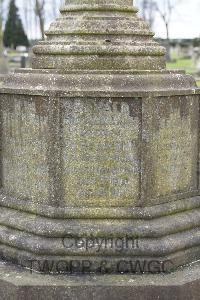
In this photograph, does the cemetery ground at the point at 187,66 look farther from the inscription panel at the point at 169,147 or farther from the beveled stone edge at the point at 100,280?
the beveled stone edge at the point at 100,280

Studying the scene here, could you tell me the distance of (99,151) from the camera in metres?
4.78

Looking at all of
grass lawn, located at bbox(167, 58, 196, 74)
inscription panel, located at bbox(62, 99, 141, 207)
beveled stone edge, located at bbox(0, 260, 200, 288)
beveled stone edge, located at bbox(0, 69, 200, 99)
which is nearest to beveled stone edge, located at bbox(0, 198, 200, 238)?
inscription panel, located at bbox(62, 99, 141, 207)

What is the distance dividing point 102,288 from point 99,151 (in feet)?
3.56

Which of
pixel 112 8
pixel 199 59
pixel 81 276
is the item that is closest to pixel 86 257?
pixel 81 276

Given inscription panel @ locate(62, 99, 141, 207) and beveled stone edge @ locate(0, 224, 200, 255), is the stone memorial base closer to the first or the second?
beveled stone edge @ locate(0, 224, 200, 255)

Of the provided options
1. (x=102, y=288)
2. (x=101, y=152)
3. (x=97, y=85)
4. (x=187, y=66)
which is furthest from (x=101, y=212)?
(x=187, y=66)

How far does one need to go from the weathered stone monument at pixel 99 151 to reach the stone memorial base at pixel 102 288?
0.12 metres

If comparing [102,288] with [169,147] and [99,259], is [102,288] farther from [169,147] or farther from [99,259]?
[169,147]

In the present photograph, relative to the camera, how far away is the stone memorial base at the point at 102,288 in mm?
4461

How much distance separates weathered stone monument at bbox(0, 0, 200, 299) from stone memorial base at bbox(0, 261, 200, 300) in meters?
0.12

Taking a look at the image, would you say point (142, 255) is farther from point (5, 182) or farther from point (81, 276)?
point (5, 182)

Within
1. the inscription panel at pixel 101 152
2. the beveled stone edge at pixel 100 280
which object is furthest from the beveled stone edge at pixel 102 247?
the inscription panel at pixel 101 152

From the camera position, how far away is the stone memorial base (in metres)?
4.46

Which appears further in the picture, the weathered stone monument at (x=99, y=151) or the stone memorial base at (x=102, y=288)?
the weathered stone monument at (x=99, y=151)
